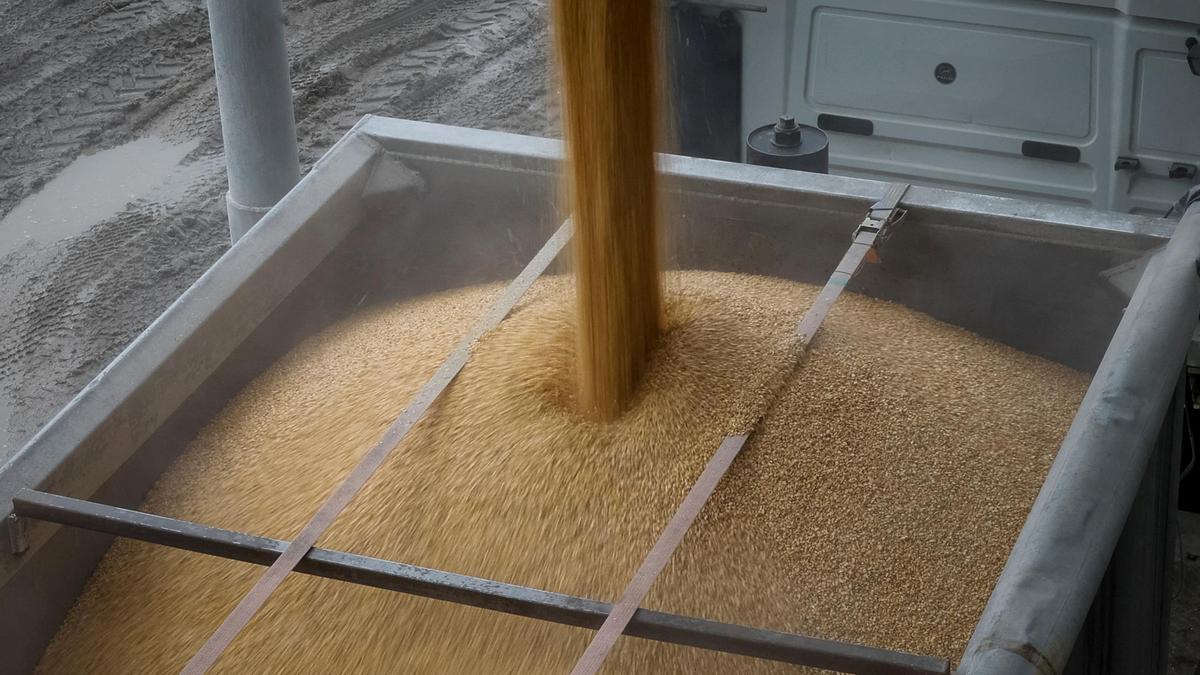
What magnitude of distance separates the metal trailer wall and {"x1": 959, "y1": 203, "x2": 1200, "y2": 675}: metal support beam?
85mm

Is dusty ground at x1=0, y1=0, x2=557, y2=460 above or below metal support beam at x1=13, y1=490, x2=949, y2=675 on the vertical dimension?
below

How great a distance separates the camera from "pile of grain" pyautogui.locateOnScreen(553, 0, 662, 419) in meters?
1.65

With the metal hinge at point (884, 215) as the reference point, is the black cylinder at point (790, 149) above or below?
below

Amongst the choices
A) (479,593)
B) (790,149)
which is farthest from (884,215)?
(479,593)

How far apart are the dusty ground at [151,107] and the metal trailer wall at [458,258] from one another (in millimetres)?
1347

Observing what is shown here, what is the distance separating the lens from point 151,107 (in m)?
4.55

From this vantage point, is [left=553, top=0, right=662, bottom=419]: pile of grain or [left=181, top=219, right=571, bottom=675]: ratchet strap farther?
[left=553, top=0, right=662, bottom=419]: pile of grain

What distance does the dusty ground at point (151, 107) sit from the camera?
11.7 feet

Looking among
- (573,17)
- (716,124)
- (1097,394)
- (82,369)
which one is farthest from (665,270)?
(82,369)

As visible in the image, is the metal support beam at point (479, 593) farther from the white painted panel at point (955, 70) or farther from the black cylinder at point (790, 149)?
the white painted panel at point (955, 70)

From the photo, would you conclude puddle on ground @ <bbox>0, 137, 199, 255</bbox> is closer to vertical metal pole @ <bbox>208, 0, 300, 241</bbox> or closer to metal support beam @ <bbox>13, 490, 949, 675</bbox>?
vertical metal pole @ <bbox>208, 0, 300, 241</bbox>

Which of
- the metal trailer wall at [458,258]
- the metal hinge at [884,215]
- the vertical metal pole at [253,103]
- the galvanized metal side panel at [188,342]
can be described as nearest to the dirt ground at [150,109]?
the vertical metal pole at [253,103]

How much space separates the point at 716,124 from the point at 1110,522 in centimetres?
189

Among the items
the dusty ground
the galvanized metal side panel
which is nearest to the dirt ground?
the dusty ground
